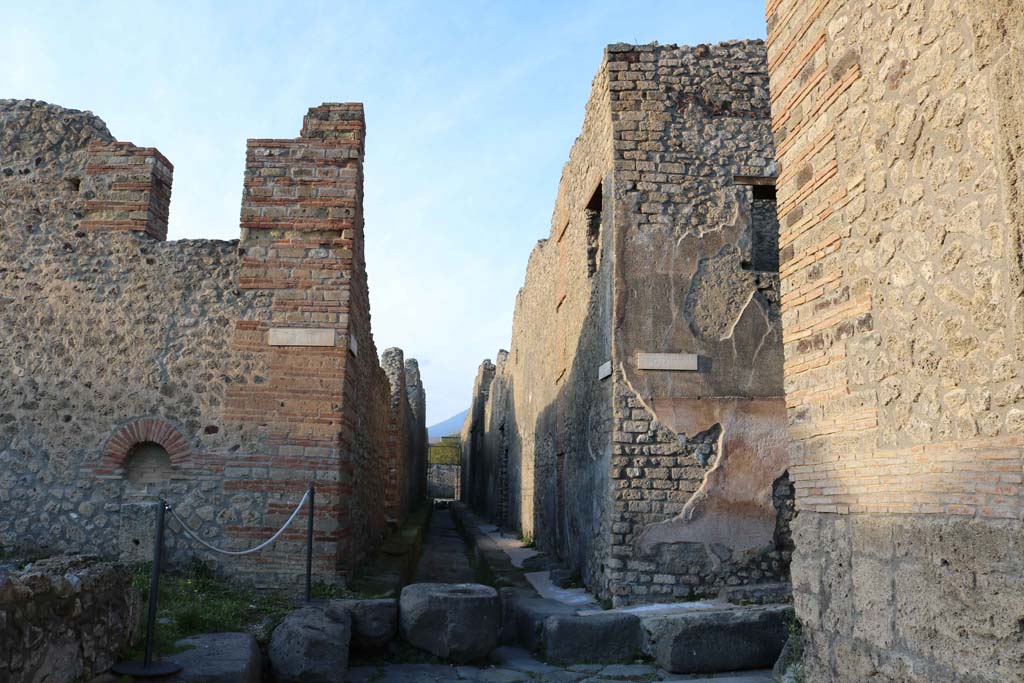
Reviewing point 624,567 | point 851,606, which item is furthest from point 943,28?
point 624,567

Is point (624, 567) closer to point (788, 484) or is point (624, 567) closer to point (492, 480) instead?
point (788, 484)

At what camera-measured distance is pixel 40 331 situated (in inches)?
265

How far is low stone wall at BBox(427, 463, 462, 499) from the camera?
38250mm

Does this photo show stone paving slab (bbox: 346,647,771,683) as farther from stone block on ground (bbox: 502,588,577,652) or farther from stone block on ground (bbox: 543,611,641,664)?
stone block on ground (bbox: 502,588,577,652)

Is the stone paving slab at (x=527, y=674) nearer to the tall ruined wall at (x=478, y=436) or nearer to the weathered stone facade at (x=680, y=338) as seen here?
the weathered stone facade at (x=680, y=338)

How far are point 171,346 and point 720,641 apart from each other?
4.88 meters

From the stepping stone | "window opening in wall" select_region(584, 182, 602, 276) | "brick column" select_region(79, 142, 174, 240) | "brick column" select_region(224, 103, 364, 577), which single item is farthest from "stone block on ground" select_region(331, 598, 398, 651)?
"window opening in wall" select_region(584, 182, 602, 276)

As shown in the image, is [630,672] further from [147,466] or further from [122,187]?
[122,187]

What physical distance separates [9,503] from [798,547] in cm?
600

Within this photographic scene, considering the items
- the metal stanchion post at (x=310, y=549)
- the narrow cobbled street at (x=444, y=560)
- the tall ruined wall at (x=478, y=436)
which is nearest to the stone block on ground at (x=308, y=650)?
the metal stanchion post at (x=310, y=549)

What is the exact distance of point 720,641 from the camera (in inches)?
209

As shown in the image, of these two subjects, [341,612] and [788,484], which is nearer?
[341,612]

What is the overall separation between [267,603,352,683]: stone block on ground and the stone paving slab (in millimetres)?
294

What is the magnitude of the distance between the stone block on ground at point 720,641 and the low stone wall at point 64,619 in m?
3.30
